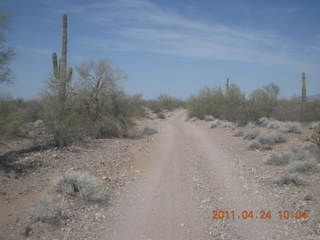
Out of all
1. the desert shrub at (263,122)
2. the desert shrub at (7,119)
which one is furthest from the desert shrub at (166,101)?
the desert shrub at (7,119)

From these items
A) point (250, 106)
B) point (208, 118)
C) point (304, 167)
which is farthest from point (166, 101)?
point (304, 167)

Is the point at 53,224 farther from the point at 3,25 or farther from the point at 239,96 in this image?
the point at 239,96

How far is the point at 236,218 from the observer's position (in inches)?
211

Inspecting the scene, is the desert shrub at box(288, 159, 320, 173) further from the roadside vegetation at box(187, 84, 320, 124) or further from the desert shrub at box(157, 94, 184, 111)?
the desert shrub at box(157, 94, 184, 111)

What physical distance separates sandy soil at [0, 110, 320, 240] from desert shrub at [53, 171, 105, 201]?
0.20 metres

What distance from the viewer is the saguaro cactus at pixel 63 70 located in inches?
564

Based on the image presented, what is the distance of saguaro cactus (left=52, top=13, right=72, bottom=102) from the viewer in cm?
1433

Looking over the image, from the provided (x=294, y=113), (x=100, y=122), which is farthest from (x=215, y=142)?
(x=294, y=113)

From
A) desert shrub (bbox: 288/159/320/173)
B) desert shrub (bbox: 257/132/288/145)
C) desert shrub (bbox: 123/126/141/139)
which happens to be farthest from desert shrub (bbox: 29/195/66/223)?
desert shrub (bbox: 257/132/288/145)

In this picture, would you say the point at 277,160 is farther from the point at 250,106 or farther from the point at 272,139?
the point at 250,106
